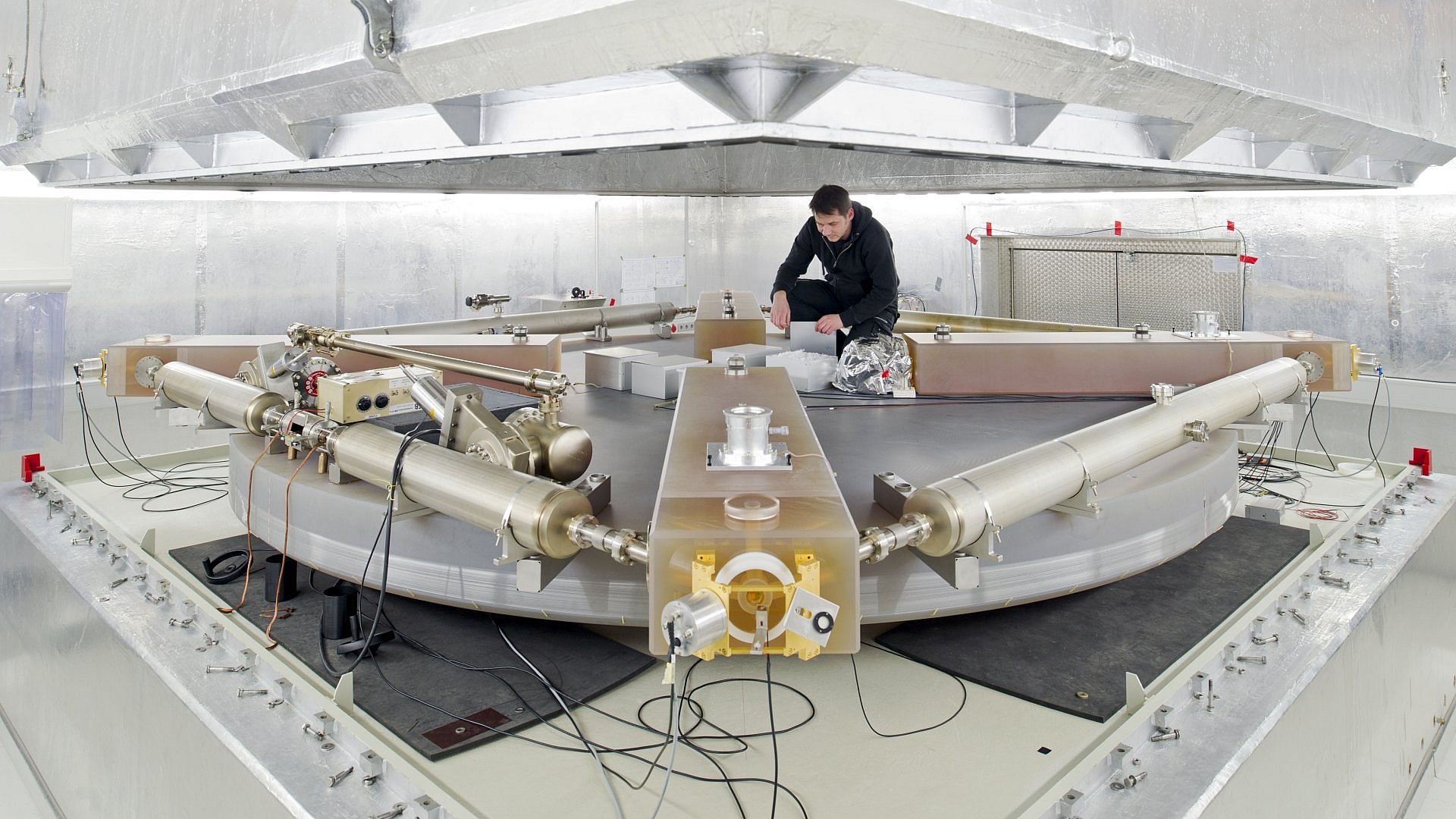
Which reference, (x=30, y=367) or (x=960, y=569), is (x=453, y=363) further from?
(x=30, y=367)

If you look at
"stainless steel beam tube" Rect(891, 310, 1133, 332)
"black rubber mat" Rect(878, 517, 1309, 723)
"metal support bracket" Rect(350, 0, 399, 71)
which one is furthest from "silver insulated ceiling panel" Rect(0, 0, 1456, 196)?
"stainless steel beam tube" Rect(891, 310, 1133, 332)

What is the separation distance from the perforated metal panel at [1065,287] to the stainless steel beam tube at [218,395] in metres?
4.38

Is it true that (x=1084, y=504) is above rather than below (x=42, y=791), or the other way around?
above

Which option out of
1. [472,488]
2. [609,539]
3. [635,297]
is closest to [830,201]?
[472,488]

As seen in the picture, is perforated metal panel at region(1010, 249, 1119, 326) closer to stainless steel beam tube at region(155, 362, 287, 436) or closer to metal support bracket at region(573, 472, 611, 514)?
metal support bracket at region(573, 472, 611, 514)

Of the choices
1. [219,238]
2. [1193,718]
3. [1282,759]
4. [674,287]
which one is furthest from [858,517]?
[674,287]

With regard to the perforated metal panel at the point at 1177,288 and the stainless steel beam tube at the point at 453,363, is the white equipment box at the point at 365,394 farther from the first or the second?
the perforated metal panel at the point at 1177,288

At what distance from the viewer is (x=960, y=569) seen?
4.84 ft

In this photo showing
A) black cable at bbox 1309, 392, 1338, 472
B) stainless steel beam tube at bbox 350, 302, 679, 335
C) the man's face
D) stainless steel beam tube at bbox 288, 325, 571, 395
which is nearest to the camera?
stainless steel beam tube at bbox 288, 325, 571, 395

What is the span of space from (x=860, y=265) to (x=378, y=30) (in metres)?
2.58

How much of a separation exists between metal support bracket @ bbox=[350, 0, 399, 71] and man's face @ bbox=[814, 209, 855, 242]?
83.1 inches

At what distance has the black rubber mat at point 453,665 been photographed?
Answer: 4.76 feet

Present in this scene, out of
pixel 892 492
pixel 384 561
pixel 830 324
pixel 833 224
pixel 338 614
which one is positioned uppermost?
pixel 833 224

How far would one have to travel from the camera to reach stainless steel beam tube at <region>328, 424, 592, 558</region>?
Result: 141 cm
